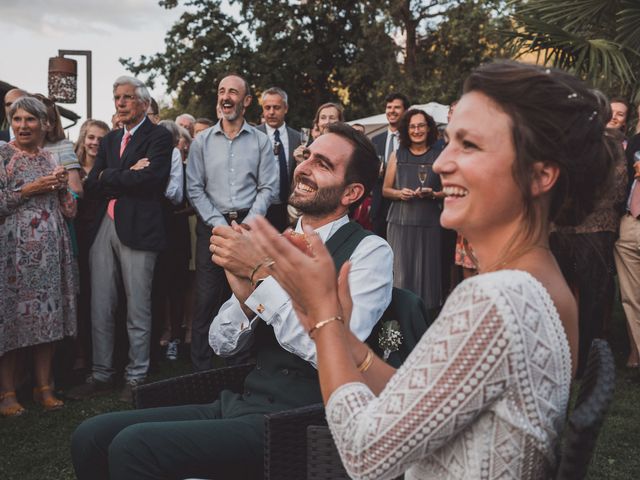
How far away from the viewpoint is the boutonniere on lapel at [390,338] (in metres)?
2.62

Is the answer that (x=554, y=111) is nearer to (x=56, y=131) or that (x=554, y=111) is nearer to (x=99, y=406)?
(x=99, y=406)

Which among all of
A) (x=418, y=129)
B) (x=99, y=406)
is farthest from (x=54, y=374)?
(x=418, y=129)

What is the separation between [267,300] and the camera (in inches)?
101

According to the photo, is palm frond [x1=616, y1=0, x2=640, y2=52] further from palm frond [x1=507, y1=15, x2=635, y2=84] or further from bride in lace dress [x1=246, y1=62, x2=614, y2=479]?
bride in lace dress [x1=246, y1=62, x2=614, y2=479]

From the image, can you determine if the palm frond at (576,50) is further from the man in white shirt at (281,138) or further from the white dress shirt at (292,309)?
the white dress shirt at (292,309)

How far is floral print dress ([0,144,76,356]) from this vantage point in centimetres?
509

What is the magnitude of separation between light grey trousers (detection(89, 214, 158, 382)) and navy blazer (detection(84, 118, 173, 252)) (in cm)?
14

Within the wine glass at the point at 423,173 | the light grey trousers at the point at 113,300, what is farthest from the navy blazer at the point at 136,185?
the wine glass at the point at 423,173

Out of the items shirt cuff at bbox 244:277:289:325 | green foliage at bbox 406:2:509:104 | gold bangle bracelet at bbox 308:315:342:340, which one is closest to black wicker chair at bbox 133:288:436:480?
shirt cuff at bbox 244:277:289:325

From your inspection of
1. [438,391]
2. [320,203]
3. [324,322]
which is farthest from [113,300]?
[438,391]

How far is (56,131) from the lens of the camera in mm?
5918

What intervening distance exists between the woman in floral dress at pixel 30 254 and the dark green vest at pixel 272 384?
3.09 metres

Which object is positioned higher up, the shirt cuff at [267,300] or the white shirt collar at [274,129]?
the white shirt collar at [274,129]

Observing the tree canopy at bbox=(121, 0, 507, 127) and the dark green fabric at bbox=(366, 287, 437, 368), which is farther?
the tree canopy at bbox=(121, 0, 507, 127)
